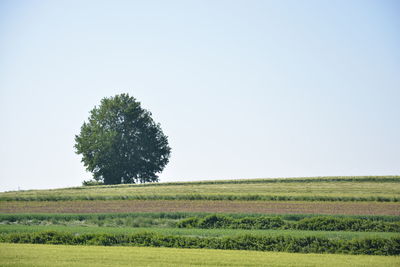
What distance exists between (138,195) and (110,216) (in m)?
12.2

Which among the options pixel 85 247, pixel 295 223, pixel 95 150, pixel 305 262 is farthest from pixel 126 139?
pixel 305 262

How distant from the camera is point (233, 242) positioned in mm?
29938

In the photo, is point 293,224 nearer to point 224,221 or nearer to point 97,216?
point 224,221

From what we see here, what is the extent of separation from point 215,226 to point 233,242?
28.7 feet

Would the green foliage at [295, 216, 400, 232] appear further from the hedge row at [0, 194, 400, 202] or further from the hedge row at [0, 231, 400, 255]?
the hedge row at [0, 194, 400, 202]

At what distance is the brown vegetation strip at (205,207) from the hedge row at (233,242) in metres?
13.4

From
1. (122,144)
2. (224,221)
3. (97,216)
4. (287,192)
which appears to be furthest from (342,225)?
(122,144)

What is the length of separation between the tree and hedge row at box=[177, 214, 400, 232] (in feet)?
154

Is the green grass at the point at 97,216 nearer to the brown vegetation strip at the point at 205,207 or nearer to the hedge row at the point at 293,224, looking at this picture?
the brown vegetation strip at the point at 205,207

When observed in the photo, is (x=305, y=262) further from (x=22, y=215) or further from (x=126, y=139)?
(x=126, y=139)

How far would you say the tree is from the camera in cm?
8500

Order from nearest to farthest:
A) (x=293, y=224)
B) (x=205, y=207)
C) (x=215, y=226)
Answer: (x=293, y=224)
(x=215, y=226)
(x=205, y=207)

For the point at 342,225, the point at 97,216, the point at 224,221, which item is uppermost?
the point at 97,216

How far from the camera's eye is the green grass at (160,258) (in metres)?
23.2
